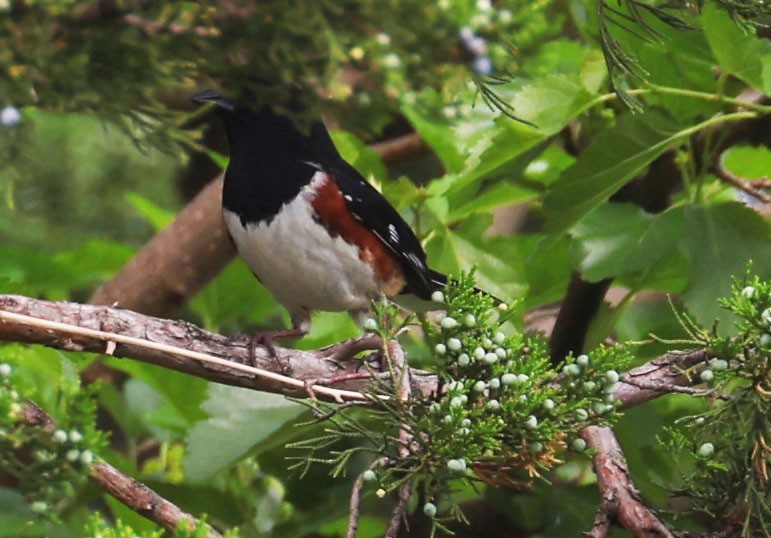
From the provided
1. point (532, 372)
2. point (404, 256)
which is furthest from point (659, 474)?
point (532, 372)

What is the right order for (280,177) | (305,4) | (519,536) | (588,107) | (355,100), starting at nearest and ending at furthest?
(305,4)
(355,100)
(588,107)
(519,536)
(280,177)

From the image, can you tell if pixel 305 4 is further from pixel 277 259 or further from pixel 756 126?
pixel 756 126

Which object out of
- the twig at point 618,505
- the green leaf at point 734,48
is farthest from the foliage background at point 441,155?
the twig at point 618,505

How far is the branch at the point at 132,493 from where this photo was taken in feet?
4.33

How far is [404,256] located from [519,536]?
487 millimetres

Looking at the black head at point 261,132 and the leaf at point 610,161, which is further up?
the leaf at point 610,161

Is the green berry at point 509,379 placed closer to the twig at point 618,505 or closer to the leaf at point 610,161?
the twig at point 618,505

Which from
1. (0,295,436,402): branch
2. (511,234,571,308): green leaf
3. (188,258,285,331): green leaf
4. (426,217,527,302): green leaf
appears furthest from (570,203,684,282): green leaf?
(188,258,285,331): green leaf

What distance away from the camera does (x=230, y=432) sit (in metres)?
1.75

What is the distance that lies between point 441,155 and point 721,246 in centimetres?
59

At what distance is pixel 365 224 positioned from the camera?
2064 mm

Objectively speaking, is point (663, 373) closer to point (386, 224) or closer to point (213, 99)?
point (386, 224)

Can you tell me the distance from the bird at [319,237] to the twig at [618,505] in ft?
2.49

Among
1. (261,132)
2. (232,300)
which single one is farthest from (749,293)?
(232,300)
